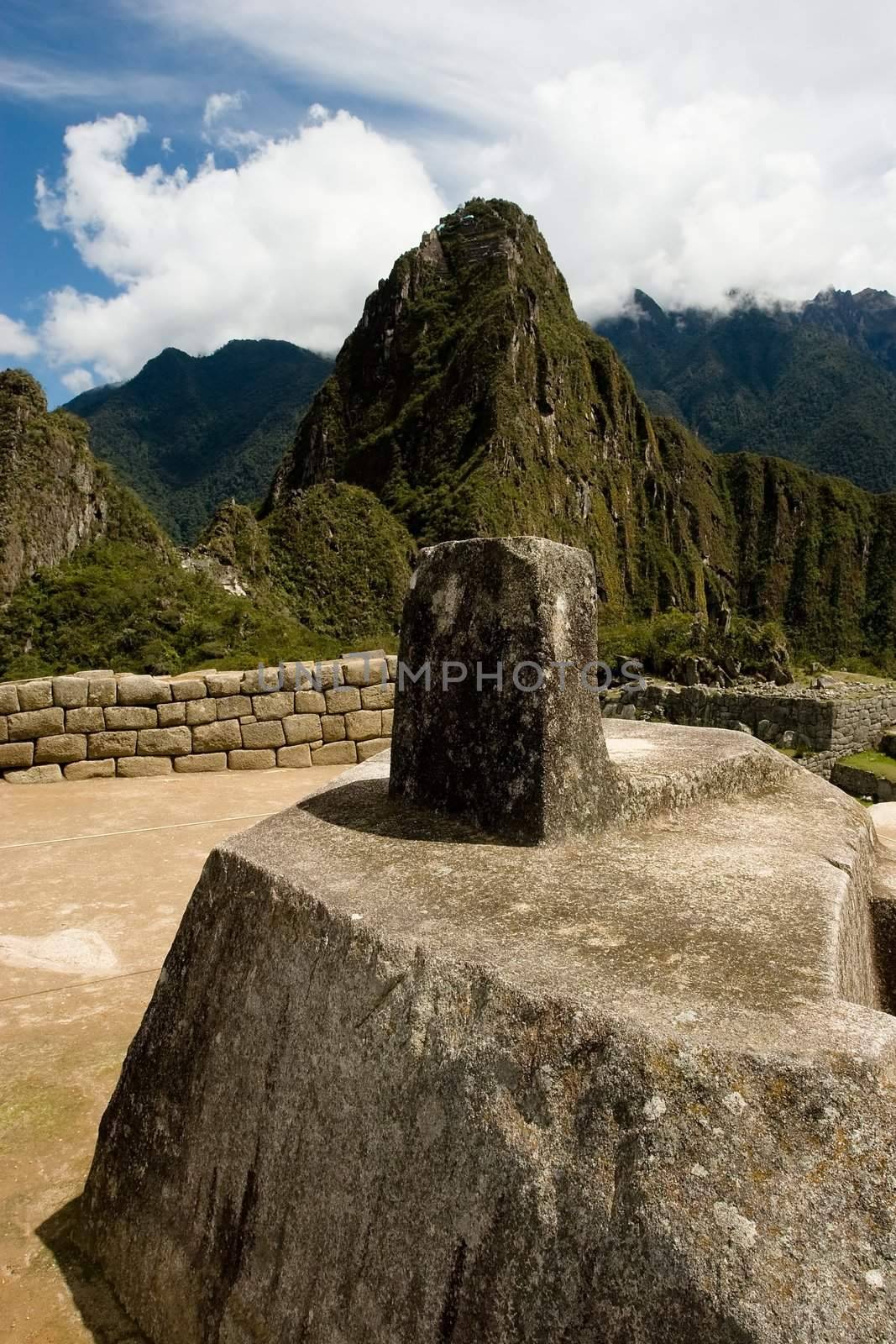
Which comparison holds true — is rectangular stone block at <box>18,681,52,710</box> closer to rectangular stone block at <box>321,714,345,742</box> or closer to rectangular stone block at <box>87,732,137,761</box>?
rectangular stone block at <box>87,732,137,761</box>

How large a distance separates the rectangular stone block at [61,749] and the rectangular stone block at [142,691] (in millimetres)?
456

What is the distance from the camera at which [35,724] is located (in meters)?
6.78

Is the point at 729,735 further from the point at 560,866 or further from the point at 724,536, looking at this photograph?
the point at 724,536

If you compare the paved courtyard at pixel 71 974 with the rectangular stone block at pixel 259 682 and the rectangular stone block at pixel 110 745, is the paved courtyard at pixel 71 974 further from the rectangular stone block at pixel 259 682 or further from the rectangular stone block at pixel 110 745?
the rectangular stone block at pixel 259 682

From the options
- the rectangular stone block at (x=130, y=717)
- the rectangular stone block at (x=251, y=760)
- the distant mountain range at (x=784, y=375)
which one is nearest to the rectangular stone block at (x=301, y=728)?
the rectangular stone block at (x=251, y=760)

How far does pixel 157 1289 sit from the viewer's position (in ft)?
5.97

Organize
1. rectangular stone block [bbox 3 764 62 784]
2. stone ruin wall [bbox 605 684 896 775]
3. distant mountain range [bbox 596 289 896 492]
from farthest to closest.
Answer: distant mountain range [bbox 596 289 896 492]
stone ruin wall [bbox 605 684 896 775]
rectangular stone block [bbox 3 764 62 784]

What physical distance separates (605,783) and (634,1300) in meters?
1.28

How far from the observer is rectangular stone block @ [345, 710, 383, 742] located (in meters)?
7.80

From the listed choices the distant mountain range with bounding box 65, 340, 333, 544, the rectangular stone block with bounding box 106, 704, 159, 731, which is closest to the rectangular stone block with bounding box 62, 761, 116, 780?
the rectangular stone block with bounding box 106, 704, 159, 731

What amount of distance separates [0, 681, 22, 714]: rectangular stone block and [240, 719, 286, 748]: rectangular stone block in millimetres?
1785

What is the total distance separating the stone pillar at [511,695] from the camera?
216 cm

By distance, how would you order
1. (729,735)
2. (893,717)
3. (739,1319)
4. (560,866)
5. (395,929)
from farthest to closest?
1. (893,717)
2. (729,735)
3. (560,866)
4. (395,929)
5. (739,1319)

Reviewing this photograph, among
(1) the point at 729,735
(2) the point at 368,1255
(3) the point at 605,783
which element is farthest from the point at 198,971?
(1) the point at 729,735
